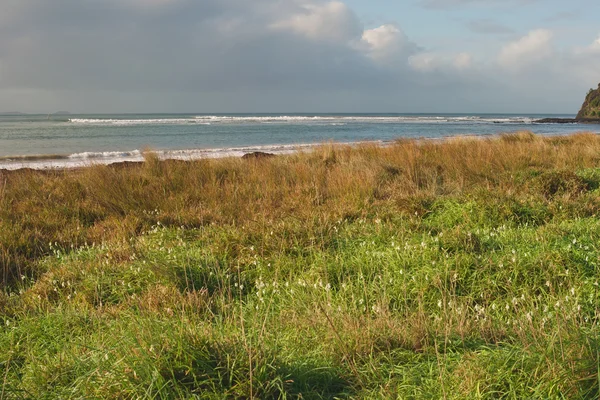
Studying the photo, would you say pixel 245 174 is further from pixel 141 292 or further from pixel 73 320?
pixel 73 320

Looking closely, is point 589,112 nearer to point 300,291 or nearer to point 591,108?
point 591,108

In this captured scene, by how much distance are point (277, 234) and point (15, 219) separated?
4619 mm

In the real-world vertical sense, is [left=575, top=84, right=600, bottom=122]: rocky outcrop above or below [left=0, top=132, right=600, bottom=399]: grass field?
above

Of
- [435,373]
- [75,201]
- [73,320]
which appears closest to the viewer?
[435,373]

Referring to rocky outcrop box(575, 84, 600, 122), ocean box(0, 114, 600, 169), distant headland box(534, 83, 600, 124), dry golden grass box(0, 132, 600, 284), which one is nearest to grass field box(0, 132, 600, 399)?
dry golden grass box(0, 132, 600, 284)

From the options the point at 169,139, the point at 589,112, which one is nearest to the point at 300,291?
the point at 169,139

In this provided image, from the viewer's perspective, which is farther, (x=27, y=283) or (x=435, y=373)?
(x=27, y=283)

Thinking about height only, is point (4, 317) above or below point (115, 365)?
below

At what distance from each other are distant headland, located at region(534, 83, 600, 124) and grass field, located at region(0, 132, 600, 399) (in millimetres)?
68566

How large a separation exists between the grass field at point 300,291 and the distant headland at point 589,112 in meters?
68.6

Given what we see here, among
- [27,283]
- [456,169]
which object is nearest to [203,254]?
[27,283]

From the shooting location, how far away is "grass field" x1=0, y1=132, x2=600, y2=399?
2637 mm

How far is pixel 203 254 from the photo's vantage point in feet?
17.1

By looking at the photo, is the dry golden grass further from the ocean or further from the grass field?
the ocean
